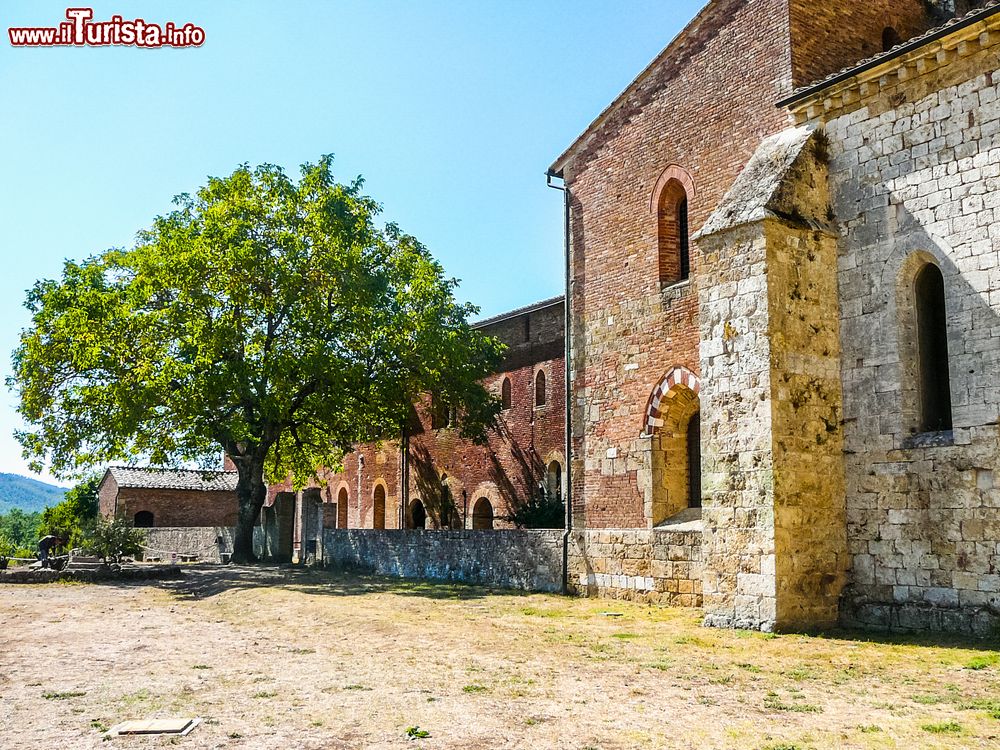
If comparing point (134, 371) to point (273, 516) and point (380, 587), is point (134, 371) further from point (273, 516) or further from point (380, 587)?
point (380, 587)

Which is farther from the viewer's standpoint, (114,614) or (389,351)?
(389,351)

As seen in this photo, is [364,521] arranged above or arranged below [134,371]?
below

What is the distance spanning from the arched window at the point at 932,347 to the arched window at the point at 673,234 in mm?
4622

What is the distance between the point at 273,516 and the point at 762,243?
1828 cm

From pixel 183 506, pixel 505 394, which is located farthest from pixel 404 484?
pixel 183 506

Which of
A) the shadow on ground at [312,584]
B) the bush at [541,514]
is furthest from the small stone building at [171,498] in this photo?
the bush at [541,514]

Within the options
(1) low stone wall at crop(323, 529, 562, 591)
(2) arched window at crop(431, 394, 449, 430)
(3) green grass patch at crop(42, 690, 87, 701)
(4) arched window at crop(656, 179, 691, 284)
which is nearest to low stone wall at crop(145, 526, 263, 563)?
(1) low stone wall at crop(323, 529, 562, 591)

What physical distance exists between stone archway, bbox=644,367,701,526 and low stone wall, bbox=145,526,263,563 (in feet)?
49.6

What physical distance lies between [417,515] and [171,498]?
1959 centimetres

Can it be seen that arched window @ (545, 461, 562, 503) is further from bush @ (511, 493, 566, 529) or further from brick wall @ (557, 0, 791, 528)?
brick wall @ (557, 0, 791, 528)

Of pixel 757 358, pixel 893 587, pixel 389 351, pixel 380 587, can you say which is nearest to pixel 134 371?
pixel 389 351

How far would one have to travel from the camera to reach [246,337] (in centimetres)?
2181

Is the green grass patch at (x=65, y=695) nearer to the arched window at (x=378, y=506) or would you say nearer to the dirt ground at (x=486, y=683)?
the dirt ground at (x=486, y=683)

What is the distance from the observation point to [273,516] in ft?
83.6
